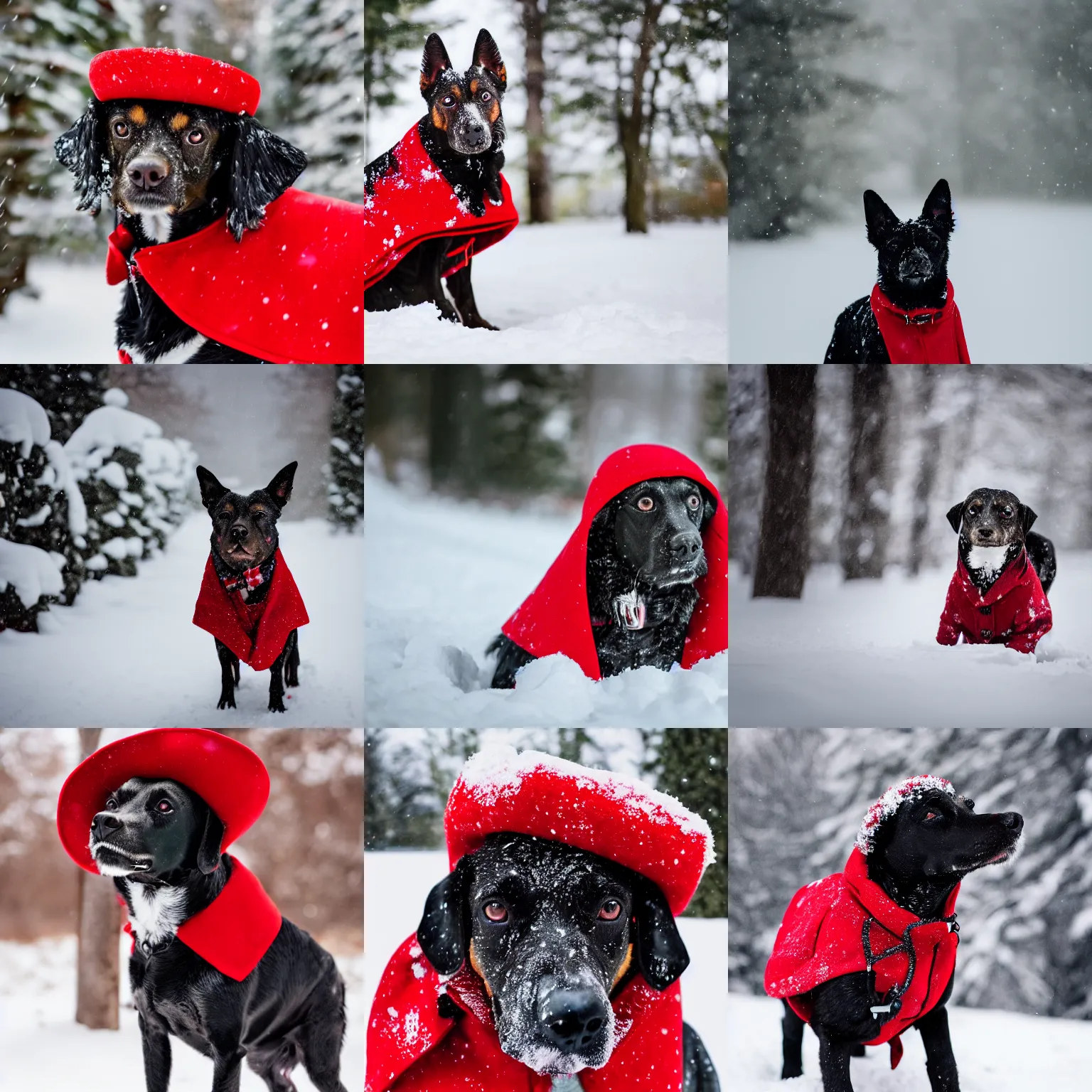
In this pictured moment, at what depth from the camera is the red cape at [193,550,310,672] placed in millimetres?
2877

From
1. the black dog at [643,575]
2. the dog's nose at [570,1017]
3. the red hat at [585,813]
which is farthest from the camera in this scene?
the black dog at [643,575]

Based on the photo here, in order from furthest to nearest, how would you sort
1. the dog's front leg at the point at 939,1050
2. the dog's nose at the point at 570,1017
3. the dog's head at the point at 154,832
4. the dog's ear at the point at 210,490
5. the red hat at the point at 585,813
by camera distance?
the dog's ear at the point at 210,490 < the dog's front leg at the point at 939,1050 < the dog's head at the point at 154,832 < the red hat at the point at 585,813 < the dog's nose at the point at 570,1017

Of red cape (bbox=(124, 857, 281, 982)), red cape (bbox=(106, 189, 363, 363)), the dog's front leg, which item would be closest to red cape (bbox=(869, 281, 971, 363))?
red cape (bbox=(106, 189, 363, 363))

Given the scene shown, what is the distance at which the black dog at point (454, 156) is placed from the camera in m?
2.80

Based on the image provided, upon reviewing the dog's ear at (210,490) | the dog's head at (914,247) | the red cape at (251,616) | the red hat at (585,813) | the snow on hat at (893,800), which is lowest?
the snow on hat at (893,800)

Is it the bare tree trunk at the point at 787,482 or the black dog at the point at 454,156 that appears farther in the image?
the bare tree trunk at the point at 787,482

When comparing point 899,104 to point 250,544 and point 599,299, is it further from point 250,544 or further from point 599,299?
point 250,544

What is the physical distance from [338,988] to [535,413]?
5.05 feet

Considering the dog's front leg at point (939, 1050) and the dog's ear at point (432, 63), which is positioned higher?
the dog's ear at point (432, 63)

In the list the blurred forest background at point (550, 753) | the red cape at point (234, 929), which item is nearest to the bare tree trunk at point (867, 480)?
the blurred forest background at point (550, 753)

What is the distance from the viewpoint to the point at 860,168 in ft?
9.79

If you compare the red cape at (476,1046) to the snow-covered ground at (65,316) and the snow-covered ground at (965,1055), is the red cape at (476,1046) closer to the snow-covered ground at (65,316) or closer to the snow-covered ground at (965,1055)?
the snow-covered ground at (965,1055)

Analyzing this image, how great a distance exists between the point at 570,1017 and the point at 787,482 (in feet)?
5.27

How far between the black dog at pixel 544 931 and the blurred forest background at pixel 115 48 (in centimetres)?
181
